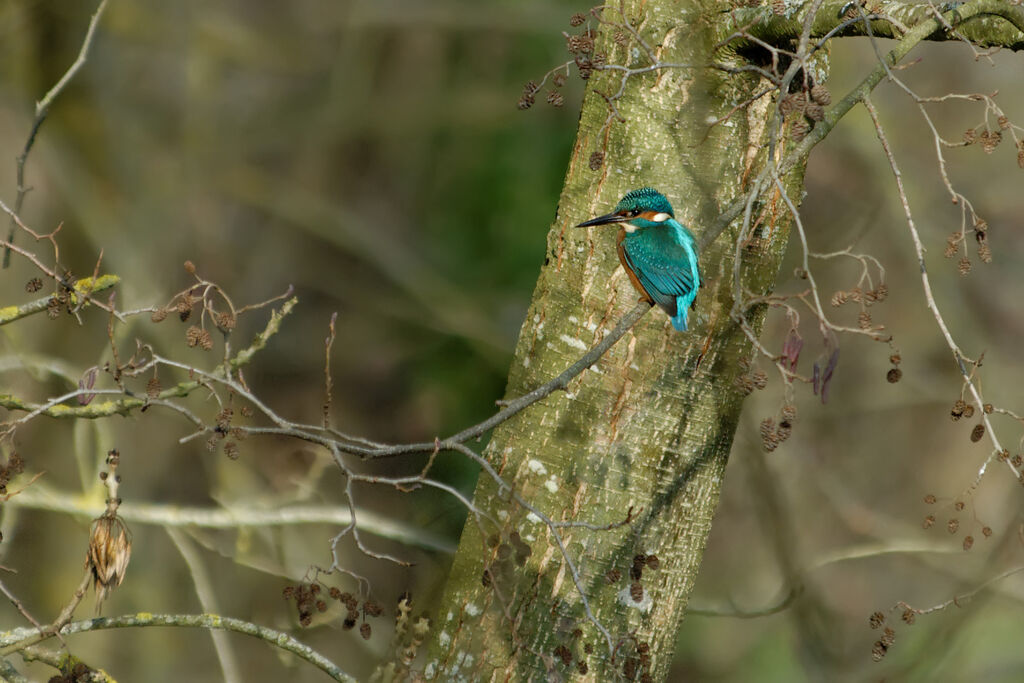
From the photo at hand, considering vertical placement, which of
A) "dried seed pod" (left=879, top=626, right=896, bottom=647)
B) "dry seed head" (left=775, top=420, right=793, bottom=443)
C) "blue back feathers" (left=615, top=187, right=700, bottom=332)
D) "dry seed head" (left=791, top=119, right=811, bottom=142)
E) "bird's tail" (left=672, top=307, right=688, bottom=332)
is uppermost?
"dry seed head" (left=791, top=119, right=811, bottom=142)

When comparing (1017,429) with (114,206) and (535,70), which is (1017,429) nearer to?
(535,70)

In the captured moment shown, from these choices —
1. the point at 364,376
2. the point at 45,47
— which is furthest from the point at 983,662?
the point at 45,47

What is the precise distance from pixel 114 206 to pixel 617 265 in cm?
421

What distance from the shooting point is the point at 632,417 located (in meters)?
2.15

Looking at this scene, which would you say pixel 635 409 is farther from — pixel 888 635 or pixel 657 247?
pixel 888 635

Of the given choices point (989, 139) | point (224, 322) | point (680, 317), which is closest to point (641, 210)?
point (680, 317)

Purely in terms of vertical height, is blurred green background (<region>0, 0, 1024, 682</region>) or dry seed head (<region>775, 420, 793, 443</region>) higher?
blurred green background (<region>0, 0, 1024, 682</region>)

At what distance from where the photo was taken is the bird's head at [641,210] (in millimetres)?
2141

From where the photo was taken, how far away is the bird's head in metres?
2.14

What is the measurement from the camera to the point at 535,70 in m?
6.07

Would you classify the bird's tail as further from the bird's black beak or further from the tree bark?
the bird's black beak

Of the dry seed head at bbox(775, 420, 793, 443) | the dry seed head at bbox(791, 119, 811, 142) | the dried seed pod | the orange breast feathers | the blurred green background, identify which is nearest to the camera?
the dry seed head at bbox(775, 420, 793, 443)

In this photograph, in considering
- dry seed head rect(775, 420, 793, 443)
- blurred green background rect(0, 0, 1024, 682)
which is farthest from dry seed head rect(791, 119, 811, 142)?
blurred green background rect(0, 0, 1024, 682)

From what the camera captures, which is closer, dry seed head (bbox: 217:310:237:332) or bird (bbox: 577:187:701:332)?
dry seed head (bbox: 217:310:237:332)
